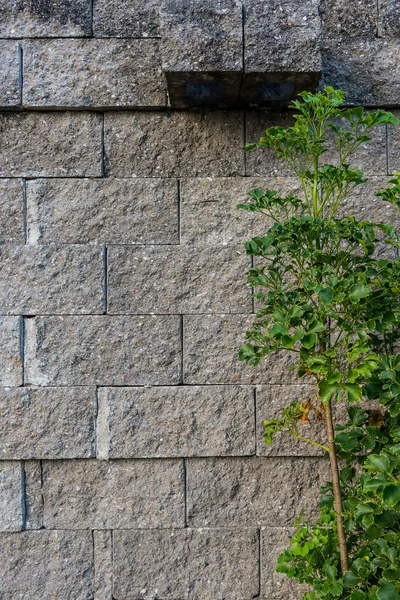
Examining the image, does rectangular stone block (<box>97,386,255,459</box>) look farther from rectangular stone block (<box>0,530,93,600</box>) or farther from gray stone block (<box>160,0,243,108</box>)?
gray stone block (<box>160,0,243,108</box>)

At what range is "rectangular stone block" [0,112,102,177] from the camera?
2.74 m

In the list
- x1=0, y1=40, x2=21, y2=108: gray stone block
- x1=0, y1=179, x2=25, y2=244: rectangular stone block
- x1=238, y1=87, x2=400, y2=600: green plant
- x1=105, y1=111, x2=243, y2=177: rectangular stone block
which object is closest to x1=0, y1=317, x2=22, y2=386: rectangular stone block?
x1=0, y1=179, x2=25, y2=244: rectangular stone block

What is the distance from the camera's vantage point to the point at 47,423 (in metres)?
2.68

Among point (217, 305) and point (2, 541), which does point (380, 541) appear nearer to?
point (217, 305)

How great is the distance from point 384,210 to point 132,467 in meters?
1.64

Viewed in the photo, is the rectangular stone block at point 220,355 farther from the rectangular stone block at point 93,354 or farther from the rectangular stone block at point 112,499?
the rectangular stone block at point 112,499

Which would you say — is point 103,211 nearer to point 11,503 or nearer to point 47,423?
point 47,423

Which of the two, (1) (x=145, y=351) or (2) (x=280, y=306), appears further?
(1) (x=145, y=351)

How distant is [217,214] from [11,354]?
1130 mm

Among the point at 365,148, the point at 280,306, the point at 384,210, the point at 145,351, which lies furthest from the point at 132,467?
the point at 365,148

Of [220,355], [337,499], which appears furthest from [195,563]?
[220,355]

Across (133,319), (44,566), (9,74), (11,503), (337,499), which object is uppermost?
(9,74)

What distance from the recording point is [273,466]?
2703 millimetres

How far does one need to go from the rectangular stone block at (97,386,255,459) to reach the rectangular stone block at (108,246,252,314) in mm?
379
